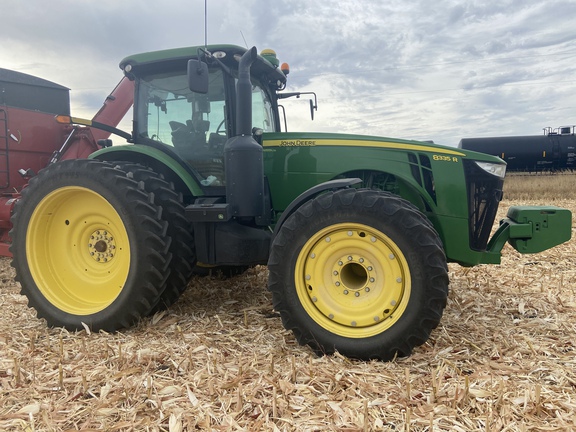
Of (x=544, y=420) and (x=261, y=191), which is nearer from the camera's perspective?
(x=544, y=420)

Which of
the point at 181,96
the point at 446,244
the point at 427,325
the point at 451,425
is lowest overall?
the point at 451,425

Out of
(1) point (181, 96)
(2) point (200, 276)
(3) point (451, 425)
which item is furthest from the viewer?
(2) point (200, 276)

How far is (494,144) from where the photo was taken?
18.9 metres

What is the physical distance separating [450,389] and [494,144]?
18600 millimetres

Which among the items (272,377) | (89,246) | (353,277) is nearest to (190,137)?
(89,246)

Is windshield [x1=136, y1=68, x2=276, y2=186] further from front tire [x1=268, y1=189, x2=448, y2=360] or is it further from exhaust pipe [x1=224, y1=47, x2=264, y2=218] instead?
front tire [x1=268, y1=189, x2=448, y2=360]

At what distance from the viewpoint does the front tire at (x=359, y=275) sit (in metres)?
2.87

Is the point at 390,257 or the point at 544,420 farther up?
the point at 390,257

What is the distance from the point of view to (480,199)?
3.78 meters

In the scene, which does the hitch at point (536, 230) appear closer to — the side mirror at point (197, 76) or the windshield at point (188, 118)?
the windshield at point (188, 118)

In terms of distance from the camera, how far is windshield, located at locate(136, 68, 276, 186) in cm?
391

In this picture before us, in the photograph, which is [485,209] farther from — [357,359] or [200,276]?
[200,276]

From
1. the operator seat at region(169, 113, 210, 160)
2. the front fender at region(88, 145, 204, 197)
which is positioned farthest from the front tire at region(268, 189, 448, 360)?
the operator seat at region(169, 113, 210, 160)

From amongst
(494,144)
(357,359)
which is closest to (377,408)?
(357,359)
